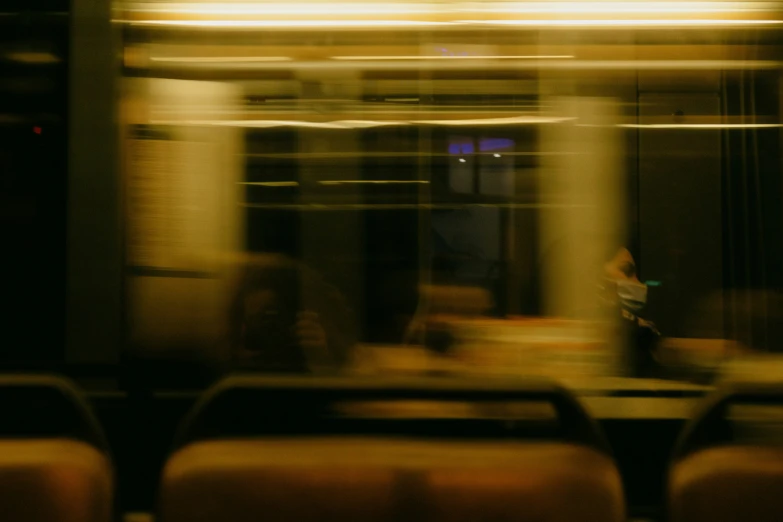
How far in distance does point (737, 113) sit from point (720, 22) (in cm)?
29

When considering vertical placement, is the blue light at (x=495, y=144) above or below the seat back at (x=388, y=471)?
above

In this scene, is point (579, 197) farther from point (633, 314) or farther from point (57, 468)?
point (57, 468)

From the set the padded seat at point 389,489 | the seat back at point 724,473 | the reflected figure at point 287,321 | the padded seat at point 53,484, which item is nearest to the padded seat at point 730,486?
the seat back at point 724,473

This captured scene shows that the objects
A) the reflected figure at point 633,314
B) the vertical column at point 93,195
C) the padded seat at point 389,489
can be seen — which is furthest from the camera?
the reflected figure at point 633,314

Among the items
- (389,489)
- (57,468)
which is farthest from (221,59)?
(389,489)

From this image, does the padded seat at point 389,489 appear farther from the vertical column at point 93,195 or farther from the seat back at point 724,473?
the vertical column at point 93,195

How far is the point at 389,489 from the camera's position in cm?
241

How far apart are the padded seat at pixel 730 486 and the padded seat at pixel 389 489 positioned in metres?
0.20

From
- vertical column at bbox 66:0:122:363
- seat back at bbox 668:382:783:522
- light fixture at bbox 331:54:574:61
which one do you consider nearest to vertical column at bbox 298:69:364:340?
light fixture at bbox 331:54:574:61

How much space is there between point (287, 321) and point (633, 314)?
43.2 inches

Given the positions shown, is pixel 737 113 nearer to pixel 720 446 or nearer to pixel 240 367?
pixel 720 446

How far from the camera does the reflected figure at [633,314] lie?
290 cm

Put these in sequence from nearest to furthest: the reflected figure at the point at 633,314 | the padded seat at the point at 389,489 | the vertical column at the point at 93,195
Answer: the padded seat at the point at 389,489 → the vertical column at the point at 93,195 → the reflected figure at the point at 633,314

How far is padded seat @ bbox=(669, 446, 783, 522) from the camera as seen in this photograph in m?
2.46
